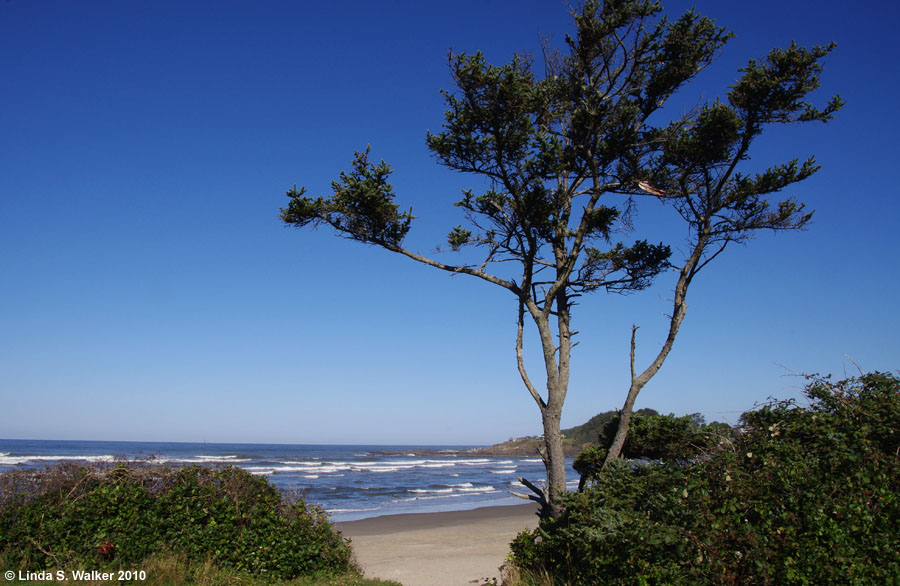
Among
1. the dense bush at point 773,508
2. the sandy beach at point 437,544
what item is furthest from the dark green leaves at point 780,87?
the sandy beach at point 437,544

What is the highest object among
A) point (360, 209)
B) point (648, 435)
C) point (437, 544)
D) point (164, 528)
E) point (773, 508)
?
point (360, 209)

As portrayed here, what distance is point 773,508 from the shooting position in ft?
17.0

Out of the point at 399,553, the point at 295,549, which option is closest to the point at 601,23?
the point at 295,549

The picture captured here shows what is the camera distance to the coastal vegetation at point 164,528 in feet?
23.3

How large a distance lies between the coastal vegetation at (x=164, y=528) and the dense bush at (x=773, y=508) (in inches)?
148

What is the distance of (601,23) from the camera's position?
9.47 metres

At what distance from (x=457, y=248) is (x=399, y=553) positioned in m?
8.42

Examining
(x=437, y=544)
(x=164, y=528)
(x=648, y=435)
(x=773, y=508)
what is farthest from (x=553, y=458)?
(x=437, y=544)

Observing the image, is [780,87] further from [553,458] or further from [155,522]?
[155,522]

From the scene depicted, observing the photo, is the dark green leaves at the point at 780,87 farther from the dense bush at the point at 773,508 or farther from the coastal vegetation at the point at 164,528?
→ the coastal vegetation at the point at 164,528

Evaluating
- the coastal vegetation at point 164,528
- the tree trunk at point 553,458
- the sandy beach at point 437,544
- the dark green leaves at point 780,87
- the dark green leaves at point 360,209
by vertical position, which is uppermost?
the dark green leaves at point 780,87

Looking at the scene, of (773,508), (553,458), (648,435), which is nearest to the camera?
(773,508)

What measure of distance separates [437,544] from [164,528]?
9433mm

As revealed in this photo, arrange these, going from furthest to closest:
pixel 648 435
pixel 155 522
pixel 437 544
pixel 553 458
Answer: pixel 437 544 → pixel 648 435 → pixel 553 458 → pixel 155 522
